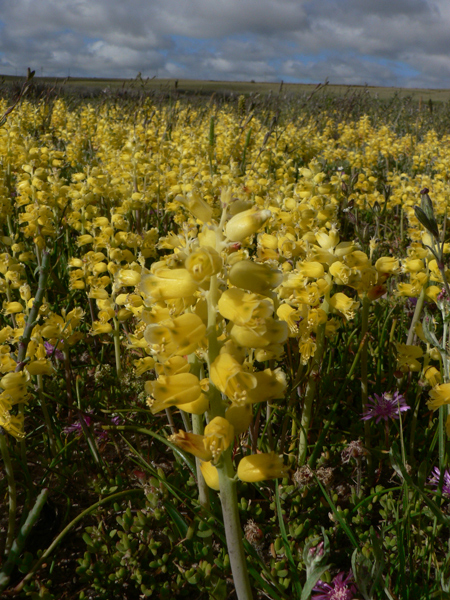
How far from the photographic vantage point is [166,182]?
257 inches

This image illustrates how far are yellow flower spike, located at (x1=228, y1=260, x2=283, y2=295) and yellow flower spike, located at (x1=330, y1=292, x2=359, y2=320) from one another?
1092mm

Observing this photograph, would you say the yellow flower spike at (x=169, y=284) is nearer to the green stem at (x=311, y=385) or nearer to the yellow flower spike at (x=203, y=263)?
the yellow flower spike at (x=203, y=263)

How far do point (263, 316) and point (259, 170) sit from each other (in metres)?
5.99

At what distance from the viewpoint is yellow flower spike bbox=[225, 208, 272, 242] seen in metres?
1.47

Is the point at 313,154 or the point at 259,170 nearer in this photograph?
the point at 259,170

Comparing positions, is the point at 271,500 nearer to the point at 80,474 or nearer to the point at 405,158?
the point at 80,474

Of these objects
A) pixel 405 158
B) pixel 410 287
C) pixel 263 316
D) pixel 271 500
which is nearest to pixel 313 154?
pixel 405 158

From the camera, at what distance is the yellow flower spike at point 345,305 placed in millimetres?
2502

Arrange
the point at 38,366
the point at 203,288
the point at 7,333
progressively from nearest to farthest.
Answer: the point at 203,288 → the point at 38,366 → the point at 7,333

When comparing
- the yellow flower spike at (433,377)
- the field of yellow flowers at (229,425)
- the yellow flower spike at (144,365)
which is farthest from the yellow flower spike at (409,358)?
the yellow flower spike at (144,365)

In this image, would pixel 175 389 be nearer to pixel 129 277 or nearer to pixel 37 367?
pixel 37 367

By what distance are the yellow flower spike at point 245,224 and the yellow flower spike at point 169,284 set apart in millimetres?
192

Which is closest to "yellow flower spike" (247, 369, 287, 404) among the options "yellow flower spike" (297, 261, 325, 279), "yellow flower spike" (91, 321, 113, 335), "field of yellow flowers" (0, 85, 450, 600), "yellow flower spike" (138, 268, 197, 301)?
"field of yellow flowers" (0, 85, 450, 600)

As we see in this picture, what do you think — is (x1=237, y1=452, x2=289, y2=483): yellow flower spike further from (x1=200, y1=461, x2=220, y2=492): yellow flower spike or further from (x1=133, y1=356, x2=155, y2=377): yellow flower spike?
(x1=133, y1=356, x2=155, y2=377): yellow flower spike
